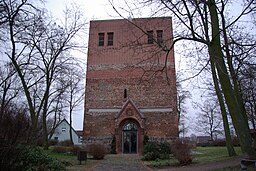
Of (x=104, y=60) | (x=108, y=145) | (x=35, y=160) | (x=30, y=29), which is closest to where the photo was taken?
(x=35, y=160)

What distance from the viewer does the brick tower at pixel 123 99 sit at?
27.5 meters

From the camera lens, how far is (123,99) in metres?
29.2

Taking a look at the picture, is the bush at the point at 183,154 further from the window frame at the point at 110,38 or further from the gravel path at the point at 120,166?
the window frame at the point at 110,38

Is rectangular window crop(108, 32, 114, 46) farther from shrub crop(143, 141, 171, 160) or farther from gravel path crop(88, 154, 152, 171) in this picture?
gravel path crop(88, 154, 152, 171)

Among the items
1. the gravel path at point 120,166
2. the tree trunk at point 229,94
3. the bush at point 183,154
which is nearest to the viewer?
the tree trunk at point 229,94

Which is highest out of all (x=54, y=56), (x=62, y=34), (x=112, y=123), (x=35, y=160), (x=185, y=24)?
(x=62, y=34)

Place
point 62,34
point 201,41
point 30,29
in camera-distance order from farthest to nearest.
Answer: point 62,34 → point 30,29 → point 201,41

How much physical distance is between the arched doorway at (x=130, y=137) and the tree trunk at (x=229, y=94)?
17.6 metres

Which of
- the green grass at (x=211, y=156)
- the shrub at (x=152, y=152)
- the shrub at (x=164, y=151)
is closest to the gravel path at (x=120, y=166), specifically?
the shrub at (x=152, y=152)

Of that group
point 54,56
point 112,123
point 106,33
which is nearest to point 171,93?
point 112,123

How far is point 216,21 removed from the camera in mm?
11531

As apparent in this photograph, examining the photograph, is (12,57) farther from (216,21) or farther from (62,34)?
(216,21)

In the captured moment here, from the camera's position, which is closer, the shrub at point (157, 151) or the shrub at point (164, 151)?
the shrub at point (157, 151)

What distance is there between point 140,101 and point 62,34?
11.5m
